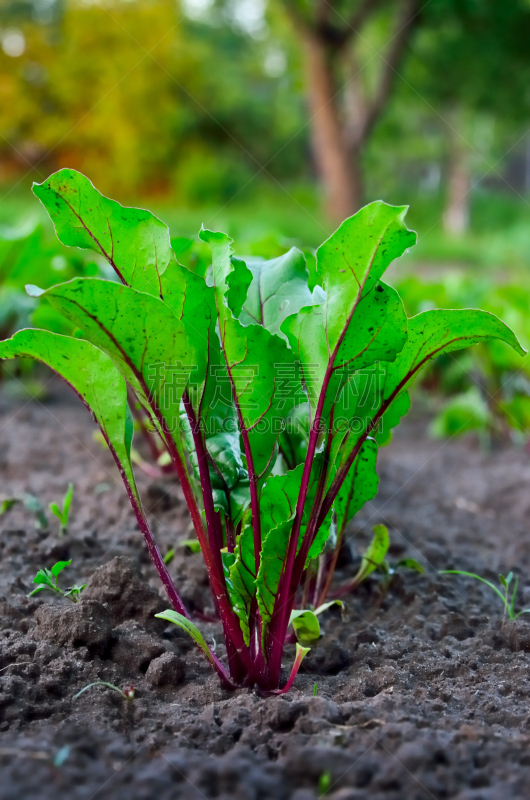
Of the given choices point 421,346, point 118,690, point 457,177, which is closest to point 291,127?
point 457,177

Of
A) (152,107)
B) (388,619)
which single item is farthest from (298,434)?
(152,107)

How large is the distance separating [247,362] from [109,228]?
0.26 metres

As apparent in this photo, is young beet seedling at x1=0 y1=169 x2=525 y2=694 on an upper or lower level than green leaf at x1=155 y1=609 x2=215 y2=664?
upper

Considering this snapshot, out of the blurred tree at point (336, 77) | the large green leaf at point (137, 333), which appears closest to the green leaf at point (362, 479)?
the large green leaf at point (137, 333)

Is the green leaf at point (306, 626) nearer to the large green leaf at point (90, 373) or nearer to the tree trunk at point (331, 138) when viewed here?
the large green leaf at point (90, 373)

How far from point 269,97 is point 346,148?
1334 cm

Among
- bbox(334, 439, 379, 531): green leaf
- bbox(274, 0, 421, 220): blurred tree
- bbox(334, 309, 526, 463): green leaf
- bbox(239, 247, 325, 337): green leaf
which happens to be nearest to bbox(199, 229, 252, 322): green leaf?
bbox(239, 247, 325, 337): green leaf

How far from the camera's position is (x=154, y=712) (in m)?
0.92

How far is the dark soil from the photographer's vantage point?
729 mm

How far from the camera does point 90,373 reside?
0.95 m

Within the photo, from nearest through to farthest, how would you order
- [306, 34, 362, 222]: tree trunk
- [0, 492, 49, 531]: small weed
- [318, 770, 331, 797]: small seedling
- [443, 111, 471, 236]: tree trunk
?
[318, 770, 331, 797]: small seedling, [0, 492, 49, 531]: small weed, [306, 34, 362, 222]: tree trunk, [443, 111, 471, 236]: tree trunk

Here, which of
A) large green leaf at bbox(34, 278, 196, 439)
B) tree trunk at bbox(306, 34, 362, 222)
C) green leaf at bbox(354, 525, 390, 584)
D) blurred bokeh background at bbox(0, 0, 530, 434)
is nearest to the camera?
large green leaf at bbox(34, 278, 196, 439)

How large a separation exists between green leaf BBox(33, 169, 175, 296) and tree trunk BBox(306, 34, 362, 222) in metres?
8.08

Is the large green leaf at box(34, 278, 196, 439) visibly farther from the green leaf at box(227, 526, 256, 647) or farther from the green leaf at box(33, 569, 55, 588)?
the green leaf at box(33, 569, 55, 588)
